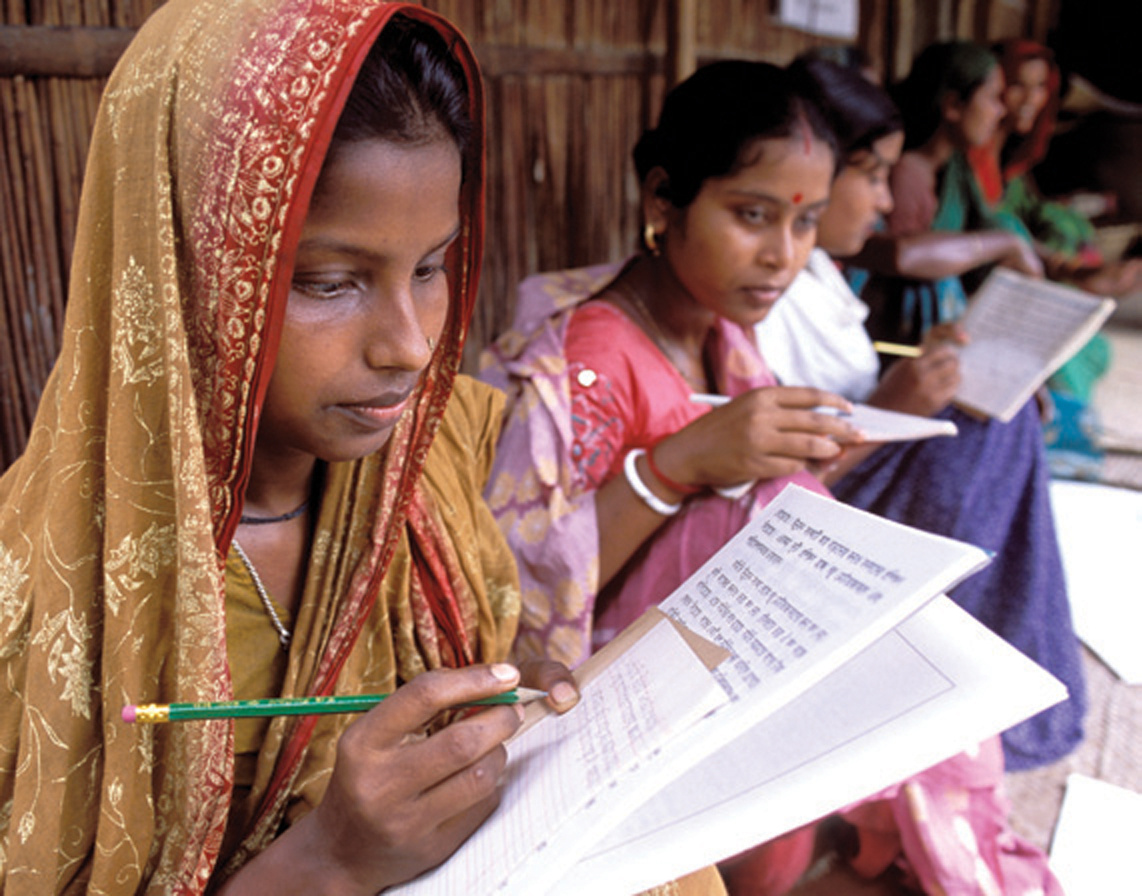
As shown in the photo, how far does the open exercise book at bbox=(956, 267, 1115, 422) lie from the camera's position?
1.95 metres

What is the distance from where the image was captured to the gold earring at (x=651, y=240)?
1.62 metres

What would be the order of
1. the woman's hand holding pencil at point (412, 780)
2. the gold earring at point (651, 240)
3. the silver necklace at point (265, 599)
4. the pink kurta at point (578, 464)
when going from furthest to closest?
the gold earring at point (651, 240) < the pink kurta at point (578, 464) < the silver necklace at point (265, 599) < the woman's hand holding pencil at point (412, 780)

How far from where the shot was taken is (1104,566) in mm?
2666

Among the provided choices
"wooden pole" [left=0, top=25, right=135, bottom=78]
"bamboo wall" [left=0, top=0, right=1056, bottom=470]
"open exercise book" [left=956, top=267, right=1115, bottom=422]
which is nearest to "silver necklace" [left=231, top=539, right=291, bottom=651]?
"bamboo wall" [left=0, top=0, right=1056, bottom=470]

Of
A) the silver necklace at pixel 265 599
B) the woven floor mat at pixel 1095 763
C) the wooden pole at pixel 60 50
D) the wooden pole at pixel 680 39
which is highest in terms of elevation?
the wooden pole at pixel 680 39

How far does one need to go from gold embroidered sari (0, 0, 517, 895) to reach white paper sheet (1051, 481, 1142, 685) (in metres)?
2.17

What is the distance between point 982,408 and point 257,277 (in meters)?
1.66

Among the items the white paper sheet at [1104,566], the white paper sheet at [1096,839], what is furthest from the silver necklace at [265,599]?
the white paper sheet at [1104,566]

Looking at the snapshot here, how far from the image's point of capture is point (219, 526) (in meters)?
0.82

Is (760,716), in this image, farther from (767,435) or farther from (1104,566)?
(1104,566)

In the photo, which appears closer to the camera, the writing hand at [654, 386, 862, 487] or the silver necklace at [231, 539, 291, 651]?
the silver necklace at [231, 539, 291, 651]

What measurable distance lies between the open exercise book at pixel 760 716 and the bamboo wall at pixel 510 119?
0.99m

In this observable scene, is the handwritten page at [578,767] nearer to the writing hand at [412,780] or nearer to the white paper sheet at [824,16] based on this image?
the writing hand at [412,780]

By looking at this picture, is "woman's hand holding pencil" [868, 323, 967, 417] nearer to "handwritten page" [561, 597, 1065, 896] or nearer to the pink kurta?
the pink kurta
